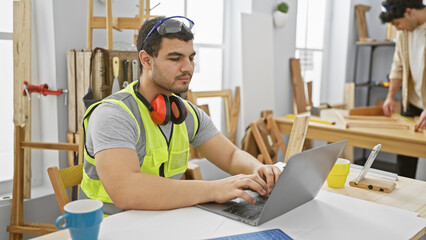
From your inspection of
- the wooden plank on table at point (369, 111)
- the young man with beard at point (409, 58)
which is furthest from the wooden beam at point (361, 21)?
the wooden plank on table at point (369, 111)

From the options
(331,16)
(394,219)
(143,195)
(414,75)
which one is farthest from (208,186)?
(331,16)

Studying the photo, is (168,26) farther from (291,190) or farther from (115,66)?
(115,66)

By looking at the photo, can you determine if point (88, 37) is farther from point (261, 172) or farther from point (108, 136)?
point (261, 172)

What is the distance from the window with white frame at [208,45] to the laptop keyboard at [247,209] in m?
2.18

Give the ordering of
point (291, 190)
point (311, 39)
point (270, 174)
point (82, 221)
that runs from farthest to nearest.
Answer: point (311, 39) < point (270, 174) < point (291, 190) < point (82, 221)

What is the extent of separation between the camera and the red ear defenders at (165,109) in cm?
134

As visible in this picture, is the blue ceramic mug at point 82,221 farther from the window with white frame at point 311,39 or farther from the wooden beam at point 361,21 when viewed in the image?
the wooden beam at point 361,21

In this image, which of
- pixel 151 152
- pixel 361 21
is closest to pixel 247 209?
pixel 151 152

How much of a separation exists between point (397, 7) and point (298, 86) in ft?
4.81

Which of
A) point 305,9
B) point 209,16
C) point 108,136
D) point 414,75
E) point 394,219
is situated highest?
point 305,9

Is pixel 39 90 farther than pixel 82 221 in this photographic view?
Yes

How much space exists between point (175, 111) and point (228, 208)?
0.46 meters

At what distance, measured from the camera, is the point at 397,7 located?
9.21ft

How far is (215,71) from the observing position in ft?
11.6
